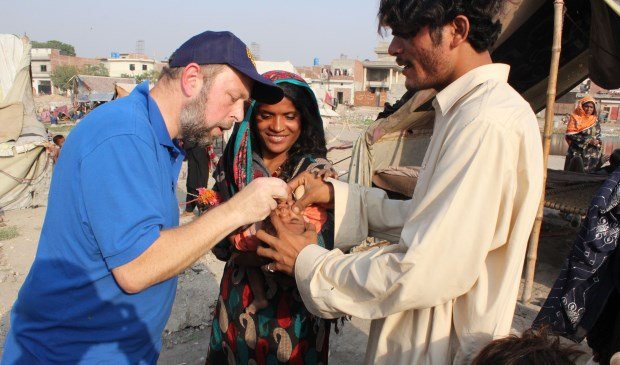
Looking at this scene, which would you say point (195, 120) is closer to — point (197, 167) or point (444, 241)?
point (444, 241)

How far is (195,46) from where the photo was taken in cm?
171

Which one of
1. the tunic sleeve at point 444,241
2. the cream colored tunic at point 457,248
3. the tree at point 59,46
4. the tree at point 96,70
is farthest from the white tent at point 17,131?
the tree at point 59,46

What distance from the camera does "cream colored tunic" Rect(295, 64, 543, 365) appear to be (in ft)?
3.67

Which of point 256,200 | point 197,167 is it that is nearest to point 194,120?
point 256,200

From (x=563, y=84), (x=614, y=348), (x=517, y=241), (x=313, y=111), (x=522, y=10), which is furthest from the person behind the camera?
(x=563, y=84)

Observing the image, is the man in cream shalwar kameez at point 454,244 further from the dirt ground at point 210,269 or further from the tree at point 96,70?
the tree at point 96,70

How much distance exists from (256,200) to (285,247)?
0.26 m

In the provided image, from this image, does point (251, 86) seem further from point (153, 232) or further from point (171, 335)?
point (171, 335)

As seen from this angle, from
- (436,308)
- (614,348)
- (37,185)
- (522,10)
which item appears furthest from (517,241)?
(37,185)

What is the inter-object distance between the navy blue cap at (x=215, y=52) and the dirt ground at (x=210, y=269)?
3.92ft

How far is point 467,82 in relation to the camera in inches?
50.3

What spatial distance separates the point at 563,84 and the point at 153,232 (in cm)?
620

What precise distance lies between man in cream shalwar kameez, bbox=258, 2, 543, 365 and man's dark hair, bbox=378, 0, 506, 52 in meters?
0.02

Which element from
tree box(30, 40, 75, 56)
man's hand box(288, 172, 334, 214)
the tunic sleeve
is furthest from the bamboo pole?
tree box(30, 40, 75, 56)
